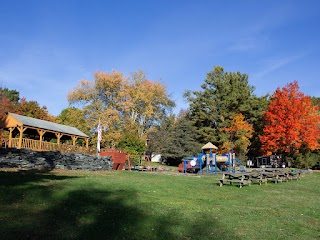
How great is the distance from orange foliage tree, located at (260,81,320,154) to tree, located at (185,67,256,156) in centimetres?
670

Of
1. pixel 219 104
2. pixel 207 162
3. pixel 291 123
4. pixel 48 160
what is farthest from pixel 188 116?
pixel 48 160

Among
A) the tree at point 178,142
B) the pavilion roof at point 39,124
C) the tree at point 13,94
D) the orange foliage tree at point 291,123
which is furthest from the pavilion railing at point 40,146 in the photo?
the tree at point 13,94

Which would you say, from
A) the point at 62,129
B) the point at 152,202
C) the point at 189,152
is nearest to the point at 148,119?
the point at 189,152

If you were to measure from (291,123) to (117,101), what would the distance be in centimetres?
2544

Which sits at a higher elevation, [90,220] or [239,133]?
[239,133]

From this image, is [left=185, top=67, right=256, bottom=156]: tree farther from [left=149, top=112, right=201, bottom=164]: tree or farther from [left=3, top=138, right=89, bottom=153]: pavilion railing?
[left=3, top=138, right=89, bottom=153]: pavilion railing

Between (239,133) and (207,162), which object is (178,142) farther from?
(207,162)

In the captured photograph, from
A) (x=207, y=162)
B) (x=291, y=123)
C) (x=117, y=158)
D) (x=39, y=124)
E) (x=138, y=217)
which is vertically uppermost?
(x=291, y=123)

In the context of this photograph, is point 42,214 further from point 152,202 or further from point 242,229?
point 242,229

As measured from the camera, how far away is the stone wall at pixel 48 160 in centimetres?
1814

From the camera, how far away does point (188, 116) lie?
156 feet

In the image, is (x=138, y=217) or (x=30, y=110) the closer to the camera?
(x=138, y=217)

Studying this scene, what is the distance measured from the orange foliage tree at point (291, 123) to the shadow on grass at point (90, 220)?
30.8 m

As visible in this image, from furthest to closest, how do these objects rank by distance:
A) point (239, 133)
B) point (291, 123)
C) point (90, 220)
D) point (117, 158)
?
point (239, 133) → point (291, 123) → point (117, 158) → point (90, 220)
